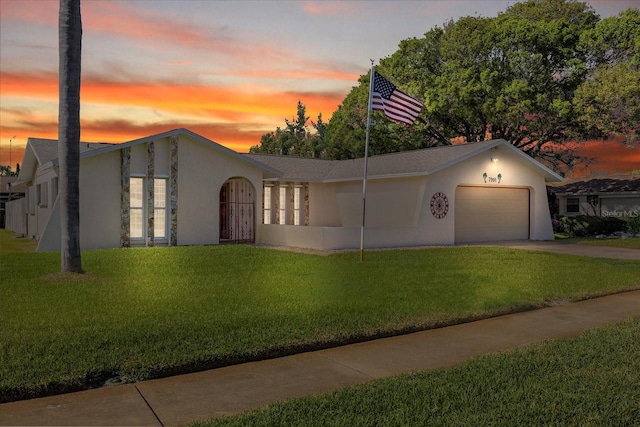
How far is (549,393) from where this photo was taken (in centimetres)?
552

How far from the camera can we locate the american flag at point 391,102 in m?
17.2

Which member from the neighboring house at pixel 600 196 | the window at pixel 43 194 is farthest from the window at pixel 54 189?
the neighboring house at pixel 600 196

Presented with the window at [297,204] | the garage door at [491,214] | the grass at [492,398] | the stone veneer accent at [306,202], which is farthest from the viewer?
the stone veneer accent at [306,202]

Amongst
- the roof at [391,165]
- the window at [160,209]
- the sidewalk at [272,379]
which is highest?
the roof at [391,165]

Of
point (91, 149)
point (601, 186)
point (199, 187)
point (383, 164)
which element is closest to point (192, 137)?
point (199, 187)

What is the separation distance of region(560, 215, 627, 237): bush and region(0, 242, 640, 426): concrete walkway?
2400cm

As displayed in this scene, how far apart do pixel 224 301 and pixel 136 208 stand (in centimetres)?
1098

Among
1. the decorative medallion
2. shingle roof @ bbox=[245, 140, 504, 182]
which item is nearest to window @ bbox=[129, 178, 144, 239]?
shingle roof @ bbox=[245, 140, 504, 182]

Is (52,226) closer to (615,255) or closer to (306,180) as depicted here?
(306,180)

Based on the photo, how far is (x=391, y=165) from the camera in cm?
2517

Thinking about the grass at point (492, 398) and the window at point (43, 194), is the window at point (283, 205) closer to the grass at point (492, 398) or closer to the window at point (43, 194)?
the window at point (43, 194)

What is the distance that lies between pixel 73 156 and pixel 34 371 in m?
7.09

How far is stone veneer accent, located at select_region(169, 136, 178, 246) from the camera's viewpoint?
1988 centimetres

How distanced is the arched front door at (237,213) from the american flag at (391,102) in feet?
27.7
